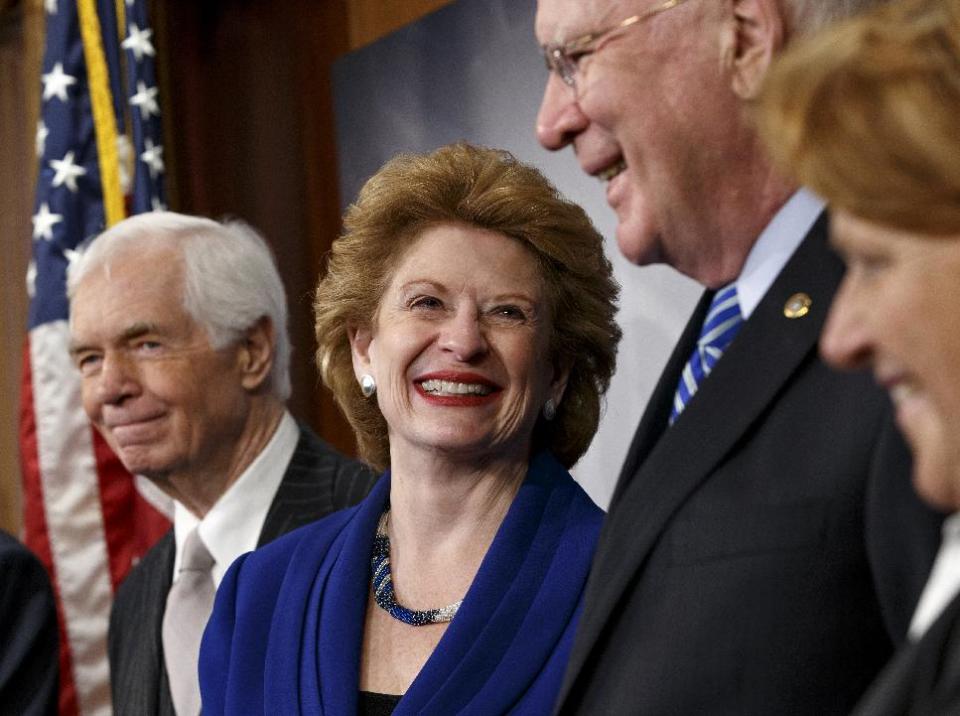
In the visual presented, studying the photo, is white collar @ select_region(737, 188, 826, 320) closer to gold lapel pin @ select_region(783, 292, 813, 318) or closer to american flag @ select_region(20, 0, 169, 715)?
gold lapel pin @ select_region(783, 292, 813, 318)

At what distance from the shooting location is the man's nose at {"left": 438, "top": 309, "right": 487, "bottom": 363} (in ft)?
7.99

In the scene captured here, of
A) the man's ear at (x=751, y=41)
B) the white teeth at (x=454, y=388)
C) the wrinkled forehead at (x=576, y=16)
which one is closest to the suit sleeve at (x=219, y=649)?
the white teeth at (x=454, y=388)

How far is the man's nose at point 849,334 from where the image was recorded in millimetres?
1039

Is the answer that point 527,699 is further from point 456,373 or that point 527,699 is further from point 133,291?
point 133,291

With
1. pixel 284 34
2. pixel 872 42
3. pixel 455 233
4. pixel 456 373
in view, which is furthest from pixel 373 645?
pixel 284 34

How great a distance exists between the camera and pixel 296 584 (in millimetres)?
2627

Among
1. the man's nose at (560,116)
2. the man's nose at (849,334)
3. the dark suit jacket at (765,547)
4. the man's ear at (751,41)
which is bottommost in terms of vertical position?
the dark suit jacket at (765,547)

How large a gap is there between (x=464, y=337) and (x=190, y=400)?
110cm

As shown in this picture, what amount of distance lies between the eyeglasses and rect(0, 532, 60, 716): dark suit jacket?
6.55ft

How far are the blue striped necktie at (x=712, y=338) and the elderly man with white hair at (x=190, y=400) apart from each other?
58.7 inches

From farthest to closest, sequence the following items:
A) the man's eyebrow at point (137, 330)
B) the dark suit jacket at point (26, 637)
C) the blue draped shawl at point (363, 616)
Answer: the man's eyebrow at point (137, 330) < the dark suit jacket at point (26, 637) < the blue draped shawl at point (363, 616)

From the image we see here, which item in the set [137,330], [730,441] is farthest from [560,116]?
[137,330]

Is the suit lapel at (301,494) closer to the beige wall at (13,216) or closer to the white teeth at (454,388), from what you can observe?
the white teeth at (454,388)

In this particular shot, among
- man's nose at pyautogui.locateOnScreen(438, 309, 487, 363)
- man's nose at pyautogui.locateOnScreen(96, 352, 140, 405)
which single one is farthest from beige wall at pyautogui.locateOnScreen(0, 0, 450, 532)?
man's nose at pyautogui.locateOnScreen(438, 309, 487, 363)
